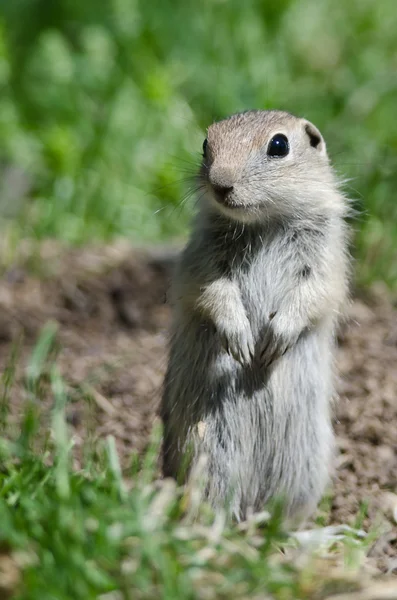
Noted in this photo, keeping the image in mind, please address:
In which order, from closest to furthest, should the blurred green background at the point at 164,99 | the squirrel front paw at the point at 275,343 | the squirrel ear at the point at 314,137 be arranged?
→ 1. the squirrel front paw at the point at 275,343
2. the squirrel ear at the point at 314,137
3. the blurred green background at the point at 164,99

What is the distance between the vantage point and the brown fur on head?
13.4 feet

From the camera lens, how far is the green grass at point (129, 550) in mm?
2938

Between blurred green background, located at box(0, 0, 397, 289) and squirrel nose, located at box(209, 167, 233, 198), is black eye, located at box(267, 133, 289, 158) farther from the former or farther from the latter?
blurred green background, located at box(0, 0, 397, 289)

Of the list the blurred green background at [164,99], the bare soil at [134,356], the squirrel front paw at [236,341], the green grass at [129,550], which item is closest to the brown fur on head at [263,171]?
the squirrel front paw at [236,341]

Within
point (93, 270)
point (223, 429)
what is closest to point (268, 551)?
point (223, 429)

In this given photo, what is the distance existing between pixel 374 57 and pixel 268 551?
6.78 meters

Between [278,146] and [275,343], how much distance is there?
90cm

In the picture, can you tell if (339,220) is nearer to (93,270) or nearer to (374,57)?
(93,270)

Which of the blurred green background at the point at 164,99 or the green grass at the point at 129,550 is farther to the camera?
the blurred green background at the point at 164,99

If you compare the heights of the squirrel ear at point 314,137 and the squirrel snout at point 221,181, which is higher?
the squirrel ear at point 314,137

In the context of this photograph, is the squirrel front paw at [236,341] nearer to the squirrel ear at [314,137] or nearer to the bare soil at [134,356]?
the bare soil at [134,356]

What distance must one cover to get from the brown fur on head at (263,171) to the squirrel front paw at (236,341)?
0.47 metres

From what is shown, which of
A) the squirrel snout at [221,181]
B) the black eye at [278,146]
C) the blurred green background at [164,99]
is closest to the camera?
the squirrel snout at [221,181]

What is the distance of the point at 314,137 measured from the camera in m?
4.68
